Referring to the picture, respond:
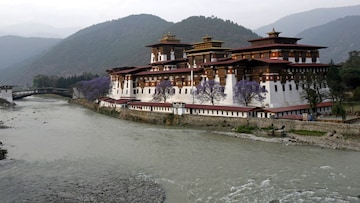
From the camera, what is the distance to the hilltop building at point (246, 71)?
44.1 meters

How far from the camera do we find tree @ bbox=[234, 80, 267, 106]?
141 feet

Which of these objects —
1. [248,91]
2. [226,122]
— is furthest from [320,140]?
[248,91]

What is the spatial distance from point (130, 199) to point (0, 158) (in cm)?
1345

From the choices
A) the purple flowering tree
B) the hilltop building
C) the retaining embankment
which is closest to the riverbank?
the retaining embankment

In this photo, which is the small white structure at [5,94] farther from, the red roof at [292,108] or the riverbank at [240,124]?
the red roof at [292,108]

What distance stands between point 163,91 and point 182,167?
3121cm

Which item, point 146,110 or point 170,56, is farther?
point 170,56

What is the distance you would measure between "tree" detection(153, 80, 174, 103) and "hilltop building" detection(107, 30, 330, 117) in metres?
0.69

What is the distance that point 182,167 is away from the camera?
2547 cm

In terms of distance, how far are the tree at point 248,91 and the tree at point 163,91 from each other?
42.7 feet

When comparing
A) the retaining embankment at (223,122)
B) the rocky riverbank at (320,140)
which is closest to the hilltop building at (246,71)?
Answer: the retaining embankment at (223,122)

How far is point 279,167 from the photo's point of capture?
24.7m

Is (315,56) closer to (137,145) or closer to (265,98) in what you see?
(265,98)

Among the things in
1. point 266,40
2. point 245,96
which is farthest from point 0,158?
point 266,40
